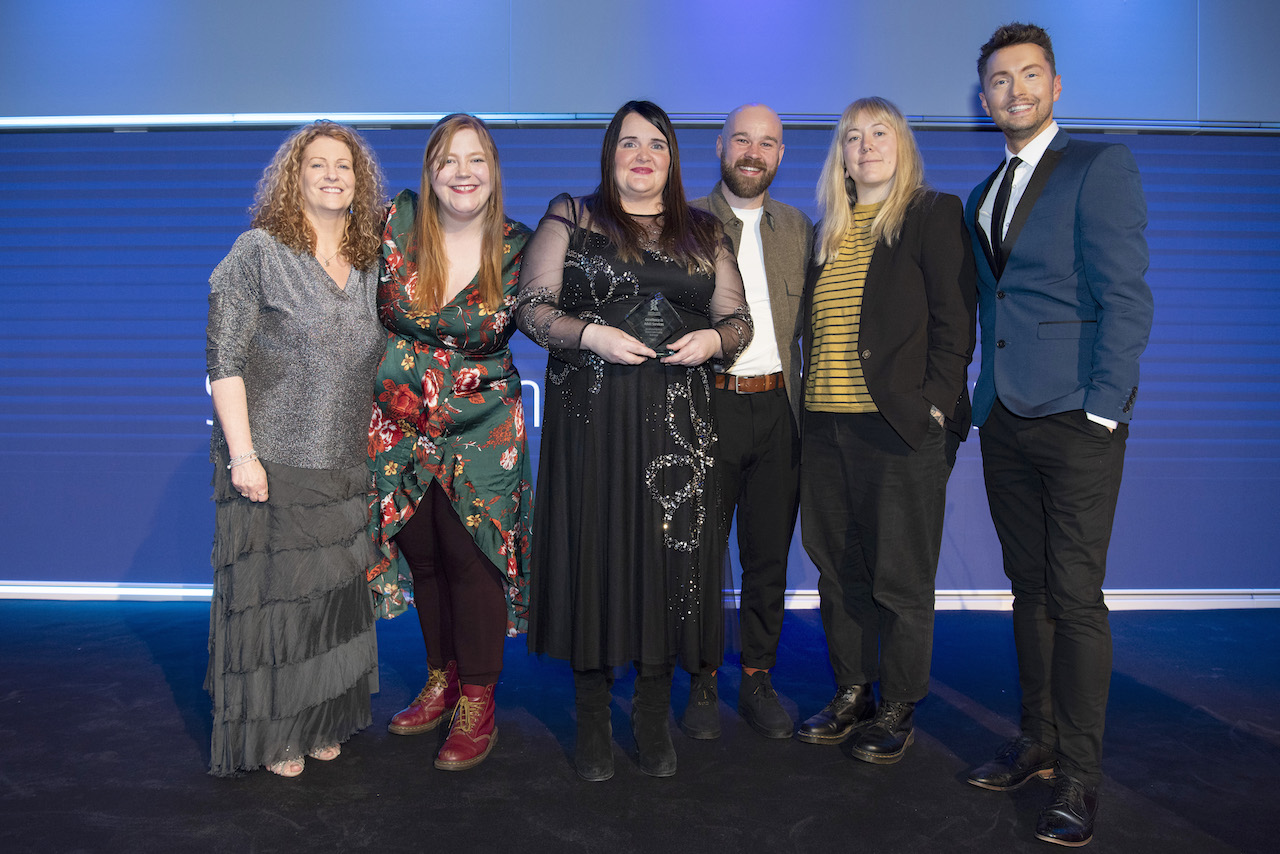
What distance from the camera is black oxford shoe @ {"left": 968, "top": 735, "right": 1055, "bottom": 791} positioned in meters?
2.04

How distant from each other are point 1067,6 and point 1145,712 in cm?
302

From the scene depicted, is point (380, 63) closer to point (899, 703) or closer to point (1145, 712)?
point (899, 703)

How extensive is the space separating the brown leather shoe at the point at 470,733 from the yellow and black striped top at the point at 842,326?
48.1 inches

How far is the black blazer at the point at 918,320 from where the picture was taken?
83.4 inches

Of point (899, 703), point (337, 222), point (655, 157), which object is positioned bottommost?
point (899, 703)

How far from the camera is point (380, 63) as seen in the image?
3717 millimetres

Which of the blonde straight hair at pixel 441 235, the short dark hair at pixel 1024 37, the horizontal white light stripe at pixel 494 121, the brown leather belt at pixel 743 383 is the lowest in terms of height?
the brown leather belt at pixel 743 383

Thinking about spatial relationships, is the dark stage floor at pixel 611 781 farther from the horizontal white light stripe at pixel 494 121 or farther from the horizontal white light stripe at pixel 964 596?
the horizontal white light stripe at pixel 494 121

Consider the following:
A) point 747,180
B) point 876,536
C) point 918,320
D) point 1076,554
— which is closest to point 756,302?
point 747,180

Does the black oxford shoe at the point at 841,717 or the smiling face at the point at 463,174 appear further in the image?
the black oxford shoe at the point at 841,717

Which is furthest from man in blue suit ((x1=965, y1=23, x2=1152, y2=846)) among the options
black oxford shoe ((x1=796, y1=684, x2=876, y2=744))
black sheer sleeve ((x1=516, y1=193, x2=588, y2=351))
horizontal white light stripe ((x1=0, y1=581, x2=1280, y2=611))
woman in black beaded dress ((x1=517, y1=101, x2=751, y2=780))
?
horizontal white light stripe ((x1=0, y1=581, x2=1280, y2=611))

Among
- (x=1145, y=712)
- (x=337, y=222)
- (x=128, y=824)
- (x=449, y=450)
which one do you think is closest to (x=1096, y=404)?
(x=1145, y=712)

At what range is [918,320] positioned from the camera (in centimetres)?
214

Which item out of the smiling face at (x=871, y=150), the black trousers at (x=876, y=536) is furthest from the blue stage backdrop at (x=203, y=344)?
the smiling face at (x=871, y=150)
